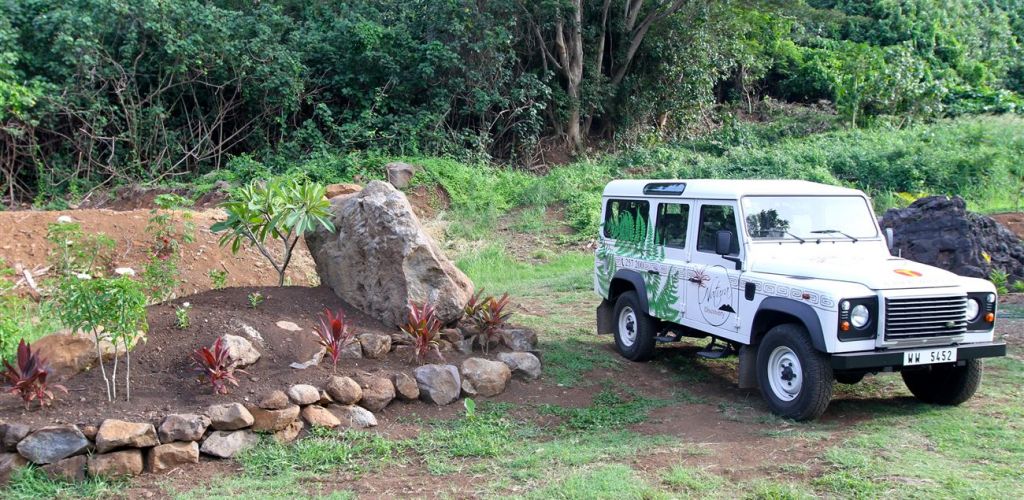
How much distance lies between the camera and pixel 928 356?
6.19m

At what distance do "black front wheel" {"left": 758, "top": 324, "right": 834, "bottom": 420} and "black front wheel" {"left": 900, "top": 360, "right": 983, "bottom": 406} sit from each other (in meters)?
1.02

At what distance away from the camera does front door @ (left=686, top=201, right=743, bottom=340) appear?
23.5ft

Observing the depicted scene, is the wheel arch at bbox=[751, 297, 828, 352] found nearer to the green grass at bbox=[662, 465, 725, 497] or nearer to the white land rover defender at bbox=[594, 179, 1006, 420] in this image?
the white land rover defender at bbox=[594, 179, 1006, 420]

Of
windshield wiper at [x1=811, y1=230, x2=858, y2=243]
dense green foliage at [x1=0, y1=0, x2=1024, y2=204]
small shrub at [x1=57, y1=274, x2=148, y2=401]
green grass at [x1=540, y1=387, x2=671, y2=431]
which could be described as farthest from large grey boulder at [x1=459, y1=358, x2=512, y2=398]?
dense green foliage at [x1=0, y1=0, x2=1024, y2=204]

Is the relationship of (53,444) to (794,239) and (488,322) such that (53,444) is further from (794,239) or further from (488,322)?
(794,239)

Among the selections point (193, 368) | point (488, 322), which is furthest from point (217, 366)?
point (488, 322)

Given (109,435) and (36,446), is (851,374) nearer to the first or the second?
(109,435)

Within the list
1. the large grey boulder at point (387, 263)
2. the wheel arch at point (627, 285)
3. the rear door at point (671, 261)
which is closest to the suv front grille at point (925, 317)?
the rear door at point (671, 261)

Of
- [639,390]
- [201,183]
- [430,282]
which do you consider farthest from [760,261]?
[201,183]

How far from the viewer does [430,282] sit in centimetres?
786

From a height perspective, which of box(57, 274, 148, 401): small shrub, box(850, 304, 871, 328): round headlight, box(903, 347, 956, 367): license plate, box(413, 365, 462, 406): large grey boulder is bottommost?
box(413, 365, 462, 406): large grey boulder

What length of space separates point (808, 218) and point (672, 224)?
1296 millimetres

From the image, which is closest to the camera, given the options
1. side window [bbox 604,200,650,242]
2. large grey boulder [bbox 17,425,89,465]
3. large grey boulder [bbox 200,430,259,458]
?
large grey boulder [bbox 17,425,89,465]

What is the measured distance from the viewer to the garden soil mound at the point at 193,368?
5734 millimetres
